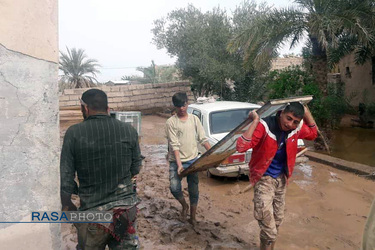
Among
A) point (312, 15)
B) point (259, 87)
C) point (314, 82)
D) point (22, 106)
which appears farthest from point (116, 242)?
point (259, 87)

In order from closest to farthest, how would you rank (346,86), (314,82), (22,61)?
(22,61), (314,82), (346,86)

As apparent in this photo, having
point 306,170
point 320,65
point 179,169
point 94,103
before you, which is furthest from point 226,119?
point 320,65

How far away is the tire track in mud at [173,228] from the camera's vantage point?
3.88 m

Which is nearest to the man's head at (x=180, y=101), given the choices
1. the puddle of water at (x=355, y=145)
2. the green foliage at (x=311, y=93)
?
the green foliage at (x=311, y=93)

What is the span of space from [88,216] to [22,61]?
1223 mm

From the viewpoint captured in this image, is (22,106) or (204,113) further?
(204,113)

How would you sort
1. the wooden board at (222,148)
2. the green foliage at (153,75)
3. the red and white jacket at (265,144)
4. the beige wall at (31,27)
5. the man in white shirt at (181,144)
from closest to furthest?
the beige wall at (31,27), the red and white jacket at (265,144), the wooden board at (222,148), the man in white shirt at (181,144), the green foliage at (153,75)

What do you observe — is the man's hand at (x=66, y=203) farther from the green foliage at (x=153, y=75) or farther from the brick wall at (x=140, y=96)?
the green foliage at (x=153, y=75)

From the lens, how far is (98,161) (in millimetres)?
2346

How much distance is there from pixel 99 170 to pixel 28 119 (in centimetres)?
64

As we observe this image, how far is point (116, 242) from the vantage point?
2512 mm

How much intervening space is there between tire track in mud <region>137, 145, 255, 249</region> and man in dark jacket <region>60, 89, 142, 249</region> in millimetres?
1512

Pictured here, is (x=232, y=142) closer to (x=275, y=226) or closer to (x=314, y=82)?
(x=275, y=226)

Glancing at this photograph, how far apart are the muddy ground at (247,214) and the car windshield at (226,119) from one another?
1085 mm
